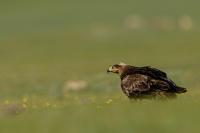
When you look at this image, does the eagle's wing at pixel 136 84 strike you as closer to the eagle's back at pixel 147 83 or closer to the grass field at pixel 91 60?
the eagle's back at pixel 147 83

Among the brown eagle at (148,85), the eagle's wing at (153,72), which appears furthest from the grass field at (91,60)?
the eagle's wing at (153,72)

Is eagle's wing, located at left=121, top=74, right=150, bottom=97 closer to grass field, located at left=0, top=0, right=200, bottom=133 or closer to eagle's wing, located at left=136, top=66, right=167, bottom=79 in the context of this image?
eagle's wing, located at left=136, top=66, right=167, bottom=79

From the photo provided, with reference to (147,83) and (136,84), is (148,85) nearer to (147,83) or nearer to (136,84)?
(147,83)

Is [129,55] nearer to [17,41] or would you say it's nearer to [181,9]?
[17,41]

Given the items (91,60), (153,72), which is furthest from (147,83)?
(91,60)

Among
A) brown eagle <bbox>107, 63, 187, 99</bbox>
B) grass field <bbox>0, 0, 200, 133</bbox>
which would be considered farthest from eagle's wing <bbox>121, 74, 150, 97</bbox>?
grass field <bbox>0, 0, 200, 133</bbox>

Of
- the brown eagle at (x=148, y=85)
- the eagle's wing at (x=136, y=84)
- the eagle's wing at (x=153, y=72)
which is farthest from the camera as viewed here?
the eagle's wing at (x=153, y=72)

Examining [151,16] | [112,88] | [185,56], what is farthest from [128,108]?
[151,16]

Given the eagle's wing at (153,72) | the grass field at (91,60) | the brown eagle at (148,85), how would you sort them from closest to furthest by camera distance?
the grass field at (91,60)
the brown eagle at (148,85)
the eagle's wing at (153,72)
